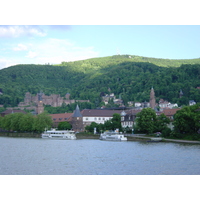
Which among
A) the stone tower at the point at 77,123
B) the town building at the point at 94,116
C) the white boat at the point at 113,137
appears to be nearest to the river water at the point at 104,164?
the white boat at the point at 113,137

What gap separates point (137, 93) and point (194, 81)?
24.4 m

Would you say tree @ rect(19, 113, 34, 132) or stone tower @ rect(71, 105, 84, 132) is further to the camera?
stone tower @ rect(71, 105, 84, 132)

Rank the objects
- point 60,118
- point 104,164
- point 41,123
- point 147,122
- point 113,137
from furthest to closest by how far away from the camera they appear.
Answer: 1. point 60,118
2. point 41,123
3. point 147,122
4. point 113,137
5. point 104,164

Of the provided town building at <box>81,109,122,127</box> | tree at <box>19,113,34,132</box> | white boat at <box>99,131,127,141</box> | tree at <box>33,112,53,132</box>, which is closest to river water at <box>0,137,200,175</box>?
white boat at <box>99,131,127,141</box>

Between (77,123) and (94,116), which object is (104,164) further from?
(94,116)

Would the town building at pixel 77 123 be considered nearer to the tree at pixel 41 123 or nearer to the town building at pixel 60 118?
the tree at pixel 41 123

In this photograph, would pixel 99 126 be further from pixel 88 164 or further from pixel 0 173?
pixel 0 173

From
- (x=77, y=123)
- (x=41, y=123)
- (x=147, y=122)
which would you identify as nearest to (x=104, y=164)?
(x=147, y=122)

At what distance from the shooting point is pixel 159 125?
244ft

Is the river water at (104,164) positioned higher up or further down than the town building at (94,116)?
further down

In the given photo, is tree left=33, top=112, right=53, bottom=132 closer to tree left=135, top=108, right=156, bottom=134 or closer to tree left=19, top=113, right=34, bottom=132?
tree left=19, top=113, right=34, bottom=132

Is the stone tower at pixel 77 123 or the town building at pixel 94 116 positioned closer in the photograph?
the stone tower at pixel 77 123

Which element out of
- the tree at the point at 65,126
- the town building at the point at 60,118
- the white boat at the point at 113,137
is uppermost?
the town building at the point at 60,118

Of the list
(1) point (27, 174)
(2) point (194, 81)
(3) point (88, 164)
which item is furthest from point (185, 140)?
(2) point (194, 81)
